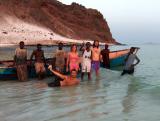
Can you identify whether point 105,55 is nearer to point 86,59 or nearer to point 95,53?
point 95,53

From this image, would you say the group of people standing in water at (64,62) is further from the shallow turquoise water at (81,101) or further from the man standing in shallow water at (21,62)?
the shallow turquoise water at (81,101)

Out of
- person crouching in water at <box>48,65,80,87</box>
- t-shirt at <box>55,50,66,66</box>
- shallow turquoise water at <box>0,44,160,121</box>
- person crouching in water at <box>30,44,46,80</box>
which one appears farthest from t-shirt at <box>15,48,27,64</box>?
person crouching in water at <box>48,65,80,87</box>

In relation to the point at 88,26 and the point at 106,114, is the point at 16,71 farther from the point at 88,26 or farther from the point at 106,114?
the point at 88,26

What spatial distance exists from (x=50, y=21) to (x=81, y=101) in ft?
320

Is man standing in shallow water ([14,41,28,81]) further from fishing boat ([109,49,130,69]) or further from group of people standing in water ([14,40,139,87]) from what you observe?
fishing boat ([109,49,130,69])

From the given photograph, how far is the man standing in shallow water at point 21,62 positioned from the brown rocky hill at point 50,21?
185ft

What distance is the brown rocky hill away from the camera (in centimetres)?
8516

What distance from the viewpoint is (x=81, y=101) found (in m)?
12.9

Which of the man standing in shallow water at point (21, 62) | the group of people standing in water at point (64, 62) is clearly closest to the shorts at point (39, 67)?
the group of people standing in water at point (64, 62)

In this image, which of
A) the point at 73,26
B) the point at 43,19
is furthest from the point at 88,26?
the point at 43,19

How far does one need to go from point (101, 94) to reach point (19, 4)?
92.9 meters

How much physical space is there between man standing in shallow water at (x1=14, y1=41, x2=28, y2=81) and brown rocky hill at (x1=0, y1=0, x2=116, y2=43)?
56.4m

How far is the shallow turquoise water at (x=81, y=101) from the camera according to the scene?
428 inches

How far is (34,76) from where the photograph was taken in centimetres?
1838
